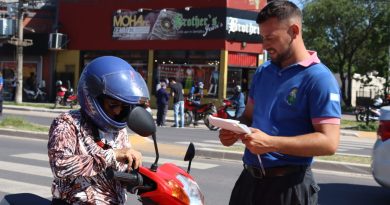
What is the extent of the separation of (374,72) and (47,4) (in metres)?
24.0

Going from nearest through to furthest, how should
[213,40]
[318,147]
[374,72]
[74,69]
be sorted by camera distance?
[318,147], [213,40], [74,69], [374,72]

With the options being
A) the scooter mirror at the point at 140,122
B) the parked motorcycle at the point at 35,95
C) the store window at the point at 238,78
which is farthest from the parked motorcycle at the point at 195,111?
the scooter mirror at the point at 140,122

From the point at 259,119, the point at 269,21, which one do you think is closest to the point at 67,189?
the point at 259,119

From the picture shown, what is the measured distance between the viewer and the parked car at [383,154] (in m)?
6.86

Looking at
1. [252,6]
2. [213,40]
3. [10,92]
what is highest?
[252,6]

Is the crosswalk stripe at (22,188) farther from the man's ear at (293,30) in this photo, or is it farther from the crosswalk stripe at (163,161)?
the man's ear at (293,30)

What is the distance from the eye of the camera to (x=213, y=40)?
28.0 m

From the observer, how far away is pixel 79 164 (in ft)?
8.71

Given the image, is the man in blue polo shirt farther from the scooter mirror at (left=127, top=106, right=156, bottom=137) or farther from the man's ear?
the scooter mirror at (left=127, top=106, right=156, bottom=137)

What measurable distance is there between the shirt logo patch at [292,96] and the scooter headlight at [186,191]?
0.66 metres

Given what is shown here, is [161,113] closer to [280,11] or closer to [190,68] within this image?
[190,68]

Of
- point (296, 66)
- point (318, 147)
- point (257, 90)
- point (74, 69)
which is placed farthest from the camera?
point (74, 69)

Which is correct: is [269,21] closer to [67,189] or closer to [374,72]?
[67,189]

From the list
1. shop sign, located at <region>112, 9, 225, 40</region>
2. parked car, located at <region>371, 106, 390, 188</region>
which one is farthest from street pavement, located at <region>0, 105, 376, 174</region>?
shop sign, located at <region>112, 9, 225, 40</region>
